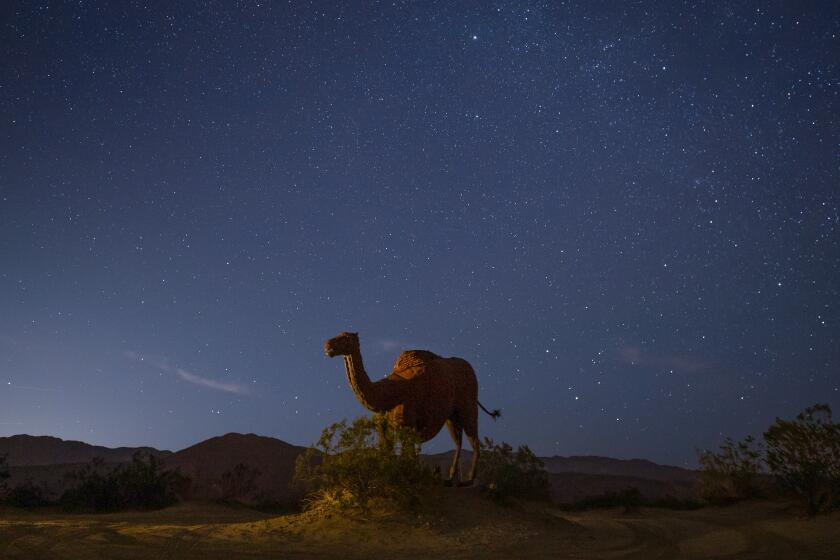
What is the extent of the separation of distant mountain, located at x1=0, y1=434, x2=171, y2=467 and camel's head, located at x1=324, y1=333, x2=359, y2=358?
48.0 m

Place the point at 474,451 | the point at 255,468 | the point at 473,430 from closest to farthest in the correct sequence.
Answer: the point at 474,451 → the point at 473,430 → the point at 255,468

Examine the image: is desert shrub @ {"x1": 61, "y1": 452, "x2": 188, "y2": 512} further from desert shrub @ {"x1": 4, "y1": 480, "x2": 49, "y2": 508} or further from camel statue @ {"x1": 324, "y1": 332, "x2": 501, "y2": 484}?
camel statue @ {"x1": 324, "y1": 332, "x2": 501, "y2": 484}

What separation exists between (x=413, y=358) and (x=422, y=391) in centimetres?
94

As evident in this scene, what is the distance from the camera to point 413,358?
43.2 ft

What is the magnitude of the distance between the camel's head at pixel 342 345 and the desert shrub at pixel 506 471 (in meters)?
4.14

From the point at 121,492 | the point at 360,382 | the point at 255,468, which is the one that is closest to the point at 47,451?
the point at 255,468

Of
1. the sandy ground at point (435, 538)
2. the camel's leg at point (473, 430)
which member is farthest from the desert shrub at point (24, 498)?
the camel's leg at point (473, 430)

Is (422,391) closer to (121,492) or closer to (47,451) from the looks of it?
(121,492)

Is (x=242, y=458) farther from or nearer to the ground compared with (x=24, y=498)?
farther from the ground

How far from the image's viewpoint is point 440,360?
1345 cm

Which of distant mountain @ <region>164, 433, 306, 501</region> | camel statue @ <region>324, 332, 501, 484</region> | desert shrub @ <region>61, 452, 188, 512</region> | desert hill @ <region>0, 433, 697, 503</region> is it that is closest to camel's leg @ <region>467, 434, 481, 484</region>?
camel statue @ <region>324, 332, 501, 484</region>

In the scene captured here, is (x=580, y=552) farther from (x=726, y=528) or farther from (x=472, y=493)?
(x=726, y=528)

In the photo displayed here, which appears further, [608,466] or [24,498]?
[608,466]

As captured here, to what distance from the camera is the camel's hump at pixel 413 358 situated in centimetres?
1305
